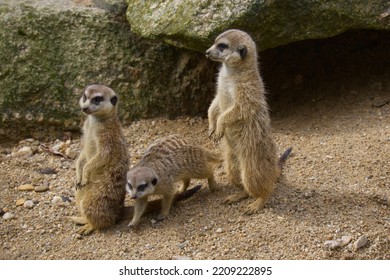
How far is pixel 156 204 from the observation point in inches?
148

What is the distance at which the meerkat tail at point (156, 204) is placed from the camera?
3.71m

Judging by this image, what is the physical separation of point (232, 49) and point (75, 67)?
1336 mm

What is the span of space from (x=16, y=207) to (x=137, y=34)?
1419 mm

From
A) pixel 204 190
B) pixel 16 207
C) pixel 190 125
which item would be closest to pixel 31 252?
pixel 16 207

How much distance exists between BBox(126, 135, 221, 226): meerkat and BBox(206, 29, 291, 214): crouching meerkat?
6.9 inches

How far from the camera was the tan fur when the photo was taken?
11.7ft

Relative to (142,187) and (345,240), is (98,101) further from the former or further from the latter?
(345,240)

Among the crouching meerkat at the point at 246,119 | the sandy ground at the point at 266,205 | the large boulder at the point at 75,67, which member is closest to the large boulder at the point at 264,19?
the crouching meerkat at the point at 246,119

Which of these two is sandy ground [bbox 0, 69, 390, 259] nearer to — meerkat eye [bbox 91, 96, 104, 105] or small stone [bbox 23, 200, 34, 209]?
small stone [bbox 23, 200, 34, 209]

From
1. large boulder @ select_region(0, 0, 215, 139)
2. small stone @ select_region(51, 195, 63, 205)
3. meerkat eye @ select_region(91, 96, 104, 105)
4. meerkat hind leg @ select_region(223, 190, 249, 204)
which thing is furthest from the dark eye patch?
small stone @ select_region(51, 195, 63, 205)

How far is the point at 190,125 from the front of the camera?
460 cm

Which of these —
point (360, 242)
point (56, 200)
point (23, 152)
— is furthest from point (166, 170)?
point (23, 152)

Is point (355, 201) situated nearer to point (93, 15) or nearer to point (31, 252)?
point (31, 252)

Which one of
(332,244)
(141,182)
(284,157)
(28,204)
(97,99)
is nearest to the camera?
(332,244)
